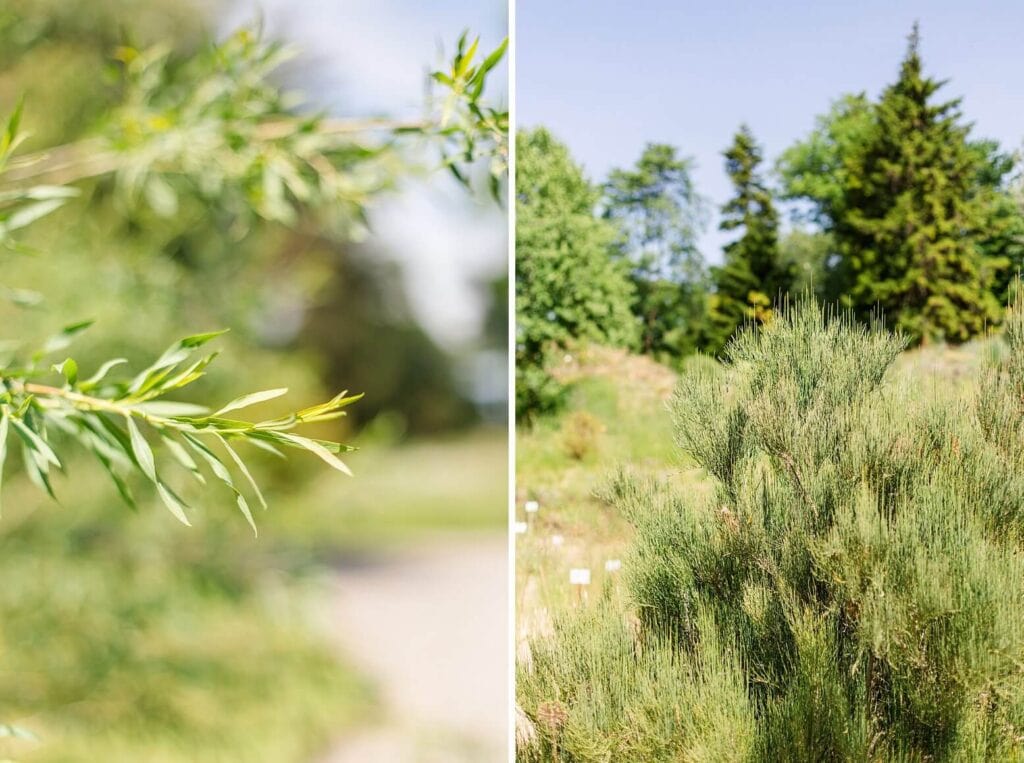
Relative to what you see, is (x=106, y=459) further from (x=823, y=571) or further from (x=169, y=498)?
(x=823, y=571)

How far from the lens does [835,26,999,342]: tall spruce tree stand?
4.42ft

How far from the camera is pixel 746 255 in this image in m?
1.48

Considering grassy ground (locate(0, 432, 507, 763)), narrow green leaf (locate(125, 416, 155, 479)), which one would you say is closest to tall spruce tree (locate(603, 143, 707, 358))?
grassy ground (locate(0, 432, 507, 763))

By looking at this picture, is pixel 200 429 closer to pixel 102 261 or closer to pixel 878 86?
pixel 102 261

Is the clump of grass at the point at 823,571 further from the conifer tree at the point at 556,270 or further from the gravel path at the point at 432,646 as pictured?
the gravel path at the point at 432,646

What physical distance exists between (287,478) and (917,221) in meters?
2.15

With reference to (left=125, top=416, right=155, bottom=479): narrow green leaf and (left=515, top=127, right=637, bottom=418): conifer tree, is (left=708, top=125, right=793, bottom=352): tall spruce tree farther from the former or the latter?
(left=125, top=416, right=155, bottom=479): narrow green leaf

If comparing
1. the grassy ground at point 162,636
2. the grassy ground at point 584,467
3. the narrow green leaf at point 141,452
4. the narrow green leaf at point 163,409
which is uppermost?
the narrow green leaf at point 163,409

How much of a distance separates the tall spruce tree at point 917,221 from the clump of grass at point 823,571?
0.40 feet

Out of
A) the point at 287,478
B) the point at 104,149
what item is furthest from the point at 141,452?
the point at 287,478

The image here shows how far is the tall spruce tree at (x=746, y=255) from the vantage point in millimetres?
1349

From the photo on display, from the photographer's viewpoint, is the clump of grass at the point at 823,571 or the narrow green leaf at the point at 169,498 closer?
the narrow green leaf at the point at 169,498

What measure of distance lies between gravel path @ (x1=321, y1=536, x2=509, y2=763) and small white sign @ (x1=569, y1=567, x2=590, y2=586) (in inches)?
41.5

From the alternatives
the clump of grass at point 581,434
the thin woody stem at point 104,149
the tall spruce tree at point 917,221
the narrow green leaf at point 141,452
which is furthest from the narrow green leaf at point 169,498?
the tall spruce tree at point 917,221
